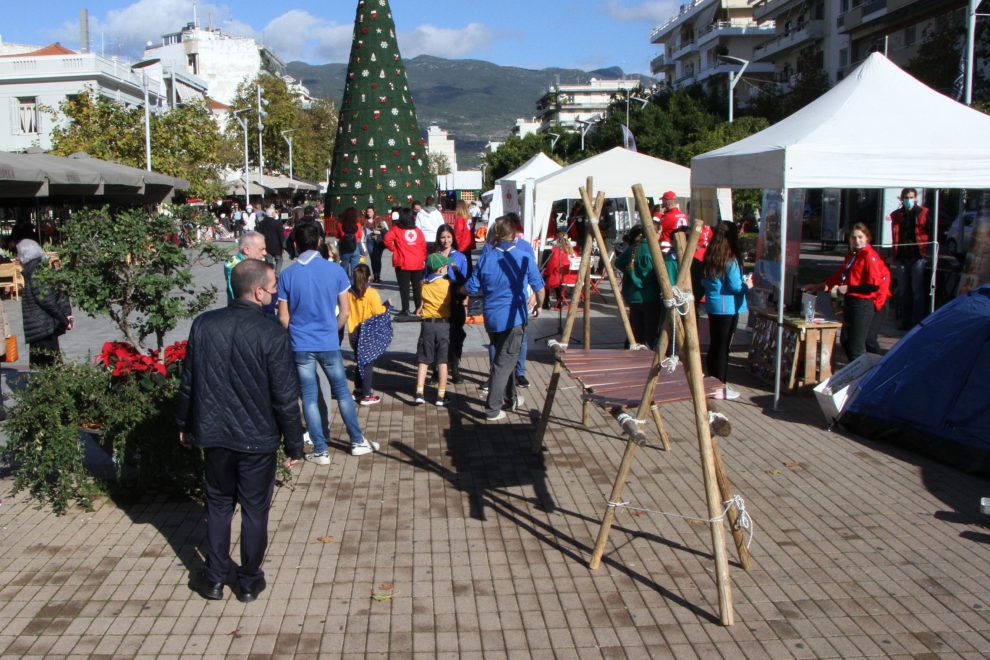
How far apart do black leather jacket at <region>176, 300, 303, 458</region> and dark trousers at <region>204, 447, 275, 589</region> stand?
9cm

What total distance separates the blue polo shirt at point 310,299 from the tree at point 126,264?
1.75 feet

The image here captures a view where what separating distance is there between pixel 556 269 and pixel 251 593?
1006cm

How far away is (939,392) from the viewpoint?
6848 millimetres

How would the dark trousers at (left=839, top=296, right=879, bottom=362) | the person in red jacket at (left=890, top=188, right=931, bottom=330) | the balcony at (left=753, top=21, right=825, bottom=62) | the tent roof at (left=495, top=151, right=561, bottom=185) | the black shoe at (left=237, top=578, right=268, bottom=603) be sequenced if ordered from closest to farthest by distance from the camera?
1. the black shoe at (left=237, top=578, right=268, bottom=603)
2. the dark trousers at (left=839, top=296, right=879, bottom=362)
3. the person in red jacket at (left=890, top=188, right=931, bottom=330)
4. the tent roof at (left=495, top=151, right=561, bottom=185)
5. the balcony at (left=753, top=21, right=825, bottom=62)

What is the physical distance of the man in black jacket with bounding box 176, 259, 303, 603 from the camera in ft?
14.5

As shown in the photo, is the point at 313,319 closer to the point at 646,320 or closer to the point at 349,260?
the point at 646,320

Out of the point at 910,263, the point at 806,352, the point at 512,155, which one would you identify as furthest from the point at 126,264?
the point at 512,155

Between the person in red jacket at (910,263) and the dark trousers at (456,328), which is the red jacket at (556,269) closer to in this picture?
the dark trousers at (456,328)

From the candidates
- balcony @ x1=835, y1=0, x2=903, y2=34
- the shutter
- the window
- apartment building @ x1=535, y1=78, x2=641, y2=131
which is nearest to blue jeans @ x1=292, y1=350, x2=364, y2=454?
balcony @ x1=835, y1=0, x2=903, y2=34

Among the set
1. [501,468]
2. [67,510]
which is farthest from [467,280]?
[67,510]

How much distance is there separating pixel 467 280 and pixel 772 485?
3.76m

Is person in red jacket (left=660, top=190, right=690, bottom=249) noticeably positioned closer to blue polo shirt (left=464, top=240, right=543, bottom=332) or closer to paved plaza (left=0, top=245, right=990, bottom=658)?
blue polo shirt (left=464, top=240, right=543, bottom=332)

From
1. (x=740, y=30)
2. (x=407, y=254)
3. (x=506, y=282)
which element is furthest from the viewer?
(x=740, y=30)

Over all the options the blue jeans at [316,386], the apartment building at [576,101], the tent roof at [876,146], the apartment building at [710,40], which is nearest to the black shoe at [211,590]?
the blue jeans at [316,386]
